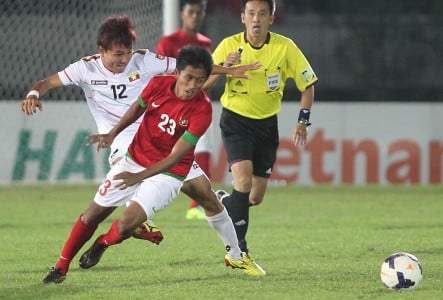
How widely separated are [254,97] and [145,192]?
197 cm

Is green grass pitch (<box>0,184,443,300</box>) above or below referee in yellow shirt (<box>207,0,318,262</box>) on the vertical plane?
below

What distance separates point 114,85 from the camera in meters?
8.52

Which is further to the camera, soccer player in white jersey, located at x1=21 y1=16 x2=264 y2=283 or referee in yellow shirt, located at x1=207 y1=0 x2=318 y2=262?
referee in yellow shirt, located at x1=207 y1=0 x2=318 y2=262

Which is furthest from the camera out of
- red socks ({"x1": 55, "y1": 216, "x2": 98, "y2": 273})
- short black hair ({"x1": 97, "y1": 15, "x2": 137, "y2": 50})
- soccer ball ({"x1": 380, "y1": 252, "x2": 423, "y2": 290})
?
short black hair ({"x1": 97, "y1": 15, "x2": 137, "y2": 50})

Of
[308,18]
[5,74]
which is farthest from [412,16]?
[5,74]

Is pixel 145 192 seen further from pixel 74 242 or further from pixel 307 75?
pixel 307 75

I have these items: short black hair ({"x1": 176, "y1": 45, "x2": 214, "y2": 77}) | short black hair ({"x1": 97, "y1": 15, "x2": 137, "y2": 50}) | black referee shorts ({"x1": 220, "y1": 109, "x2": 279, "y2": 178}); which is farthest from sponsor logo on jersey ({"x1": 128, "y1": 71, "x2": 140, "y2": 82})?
short black hair ({"x1": 176, "y1": 45, "x2": 214, "y2": 77})

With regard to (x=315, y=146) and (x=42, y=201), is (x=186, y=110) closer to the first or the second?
(x=42, y=201)

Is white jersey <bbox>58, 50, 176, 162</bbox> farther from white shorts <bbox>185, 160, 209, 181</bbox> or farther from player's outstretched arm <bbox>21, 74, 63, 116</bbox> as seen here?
white shorts <bbox>185, 160, 209, 181</bbox>

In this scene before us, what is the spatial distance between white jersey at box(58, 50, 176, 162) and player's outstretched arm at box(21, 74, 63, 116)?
157mm

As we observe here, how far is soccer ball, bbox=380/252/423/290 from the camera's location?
6980 millimetres

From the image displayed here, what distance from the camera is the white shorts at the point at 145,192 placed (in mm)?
7125

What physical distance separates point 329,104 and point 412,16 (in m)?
2.06

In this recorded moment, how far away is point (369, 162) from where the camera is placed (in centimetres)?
1619
